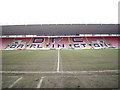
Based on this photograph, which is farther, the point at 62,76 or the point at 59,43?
the point at 59,43

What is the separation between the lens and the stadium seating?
96.4 ft

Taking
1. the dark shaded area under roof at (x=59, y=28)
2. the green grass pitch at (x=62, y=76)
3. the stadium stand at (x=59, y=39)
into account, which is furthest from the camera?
the stadium stand at (x=59, y=39)

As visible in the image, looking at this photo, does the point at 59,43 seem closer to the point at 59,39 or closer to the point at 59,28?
the point at 59,39

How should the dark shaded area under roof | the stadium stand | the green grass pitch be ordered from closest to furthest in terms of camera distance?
the green grass pitch, the dark shaded area under roof, the stadium stand

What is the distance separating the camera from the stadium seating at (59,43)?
29375 mm

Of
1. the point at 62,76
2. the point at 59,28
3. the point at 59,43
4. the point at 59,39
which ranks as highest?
the point at 59,28

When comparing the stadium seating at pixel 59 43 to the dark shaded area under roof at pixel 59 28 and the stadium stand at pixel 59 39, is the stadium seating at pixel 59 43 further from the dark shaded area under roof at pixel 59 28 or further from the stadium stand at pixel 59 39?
the dark shaded area under roof at pixel 59 28

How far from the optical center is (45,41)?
3319 cm

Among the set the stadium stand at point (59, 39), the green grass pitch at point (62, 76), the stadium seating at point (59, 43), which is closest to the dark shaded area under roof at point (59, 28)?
the stadium stand at point (59, 39)

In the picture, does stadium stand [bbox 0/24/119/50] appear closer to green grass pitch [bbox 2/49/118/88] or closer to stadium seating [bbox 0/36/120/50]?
stadium seating [bbox 0/36/120/50]

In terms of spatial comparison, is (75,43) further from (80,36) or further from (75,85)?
(75,85)

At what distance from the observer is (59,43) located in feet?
105

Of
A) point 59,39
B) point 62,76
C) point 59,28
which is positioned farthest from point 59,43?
point 62,76

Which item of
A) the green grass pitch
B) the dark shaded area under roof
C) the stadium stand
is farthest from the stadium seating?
the green grass pitch
